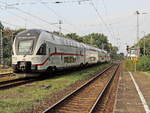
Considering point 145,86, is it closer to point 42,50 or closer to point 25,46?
point 42,50

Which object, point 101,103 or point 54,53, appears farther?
point 54,53

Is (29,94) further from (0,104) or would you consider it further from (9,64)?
(9,64)

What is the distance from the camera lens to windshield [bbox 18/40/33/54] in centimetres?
1842

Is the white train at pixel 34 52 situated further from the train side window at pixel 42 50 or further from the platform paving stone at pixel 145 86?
the platform paving stone at pixel 145 86

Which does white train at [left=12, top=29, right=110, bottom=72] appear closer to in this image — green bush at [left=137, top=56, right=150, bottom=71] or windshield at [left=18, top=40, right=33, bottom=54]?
windshield at [left=18, top=40, right=33, bottom=54]

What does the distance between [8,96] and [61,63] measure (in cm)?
1139

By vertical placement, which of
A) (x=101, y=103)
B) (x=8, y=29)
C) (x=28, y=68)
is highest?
(x=8, y=29)

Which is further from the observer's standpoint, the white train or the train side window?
the train side window

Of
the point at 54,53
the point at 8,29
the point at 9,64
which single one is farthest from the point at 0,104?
the point at 8,29

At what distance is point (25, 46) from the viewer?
61.2ft

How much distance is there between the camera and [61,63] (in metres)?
22.8

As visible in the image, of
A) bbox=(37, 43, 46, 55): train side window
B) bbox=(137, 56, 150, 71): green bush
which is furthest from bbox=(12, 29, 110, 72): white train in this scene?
bbox=(137, 56, 150, 71): green bush

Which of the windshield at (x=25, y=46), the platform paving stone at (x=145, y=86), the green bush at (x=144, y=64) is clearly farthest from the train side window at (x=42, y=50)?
the green bush at (x=144, y=64)

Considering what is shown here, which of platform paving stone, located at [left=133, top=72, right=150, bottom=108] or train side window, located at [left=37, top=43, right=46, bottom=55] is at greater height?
train side window, located at [left=37, top=43, right=46, bottom=55]
